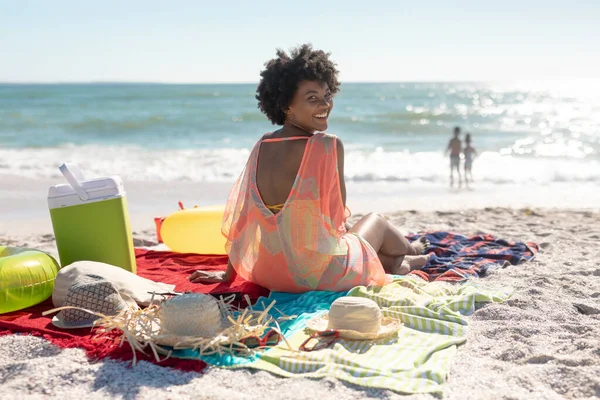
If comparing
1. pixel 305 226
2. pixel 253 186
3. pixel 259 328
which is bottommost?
pixel 259 328

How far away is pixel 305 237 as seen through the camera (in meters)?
3.86

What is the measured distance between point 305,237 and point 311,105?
831mm

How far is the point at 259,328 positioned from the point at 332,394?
0.60m

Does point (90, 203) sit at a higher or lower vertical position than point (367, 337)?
higher

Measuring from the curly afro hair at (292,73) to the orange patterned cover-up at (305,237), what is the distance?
288mm

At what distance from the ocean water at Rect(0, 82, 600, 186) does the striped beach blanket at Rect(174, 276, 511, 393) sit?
764 cm

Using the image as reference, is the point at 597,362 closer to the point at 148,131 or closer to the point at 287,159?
the point at 287,159

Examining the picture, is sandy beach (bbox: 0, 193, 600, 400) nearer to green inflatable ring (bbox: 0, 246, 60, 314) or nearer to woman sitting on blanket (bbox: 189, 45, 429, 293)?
green inflatable ring (bbox: 0, 246, 60, 314)

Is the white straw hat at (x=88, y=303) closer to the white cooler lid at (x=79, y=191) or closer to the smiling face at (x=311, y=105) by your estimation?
the white cooler lid at (x=79, y=191)

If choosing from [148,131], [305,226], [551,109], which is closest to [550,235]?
[305,226]

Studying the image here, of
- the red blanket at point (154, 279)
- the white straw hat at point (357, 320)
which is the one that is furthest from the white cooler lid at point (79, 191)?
the white straw hat at point (357, 320)

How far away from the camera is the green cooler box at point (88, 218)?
4148 mm

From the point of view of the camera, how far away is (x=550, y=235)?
6.14 metres

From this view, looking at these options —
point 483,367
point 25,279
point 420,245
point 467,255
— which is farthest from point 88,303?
point 467,255
